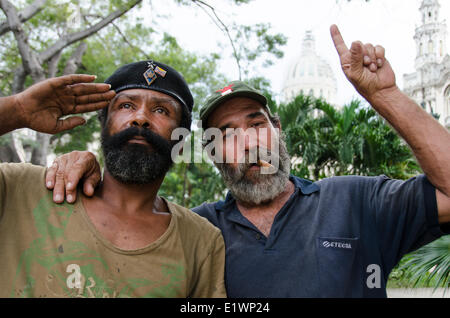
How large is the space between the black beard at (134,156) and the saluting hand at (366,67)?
1.07 m

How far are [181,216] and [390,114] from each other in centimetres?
126

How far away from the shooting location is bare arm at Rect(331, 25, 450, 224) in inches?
72.4

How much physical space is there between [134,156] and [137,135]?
118mm

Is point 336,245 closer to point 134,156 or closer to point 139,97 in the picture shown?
point 134,156

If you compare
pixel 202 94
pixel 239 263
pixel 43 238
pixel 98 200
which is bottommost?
pixel 239 263

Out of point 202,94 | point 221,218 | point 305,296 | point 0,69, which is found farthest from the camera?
point 202,94

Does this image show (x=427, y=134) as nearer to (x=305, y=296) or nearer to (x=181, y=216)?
(x=305, y=296)

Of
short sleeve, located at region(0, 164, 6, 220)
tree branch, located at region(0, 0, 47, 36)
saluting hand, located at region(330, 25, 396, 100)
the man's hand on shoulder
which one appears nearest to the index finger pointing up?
saluting hand, located at region(330, 25, 396, 100)

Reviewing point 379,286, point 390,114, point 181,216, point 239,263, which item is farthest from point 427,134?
point 181,216

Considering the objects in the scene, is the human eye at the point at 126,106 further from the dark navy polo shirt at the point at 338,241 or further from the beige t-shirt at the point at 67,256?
the dark navy polo shirt at the point at 338,241

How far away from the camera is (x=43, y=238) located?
1.78 m

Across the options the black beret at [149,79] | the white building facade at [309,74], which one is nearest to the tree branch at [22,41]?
the black beret at [149,79]

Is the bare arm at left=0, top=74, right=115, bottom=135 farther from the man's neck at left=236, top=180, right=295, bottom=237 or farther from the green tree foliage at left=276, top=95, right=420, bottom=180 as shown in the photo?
the green tree foliage at left=276, top=95, right=420, bottom=180

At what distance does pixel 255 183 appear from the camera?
247cm
